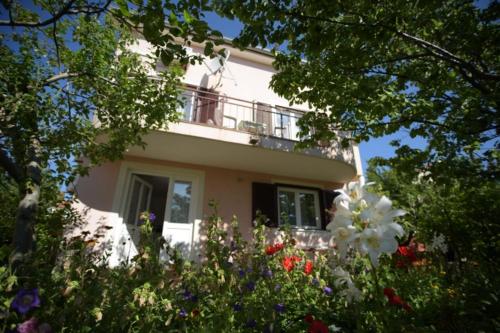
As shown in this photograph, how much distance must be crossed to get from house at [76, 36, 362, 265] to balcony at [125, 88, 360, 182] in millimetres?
25

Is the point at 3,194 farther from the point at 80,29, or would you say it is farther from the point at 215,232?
the point at 215,232

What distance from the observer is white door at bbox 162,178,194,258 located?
6.37 meters

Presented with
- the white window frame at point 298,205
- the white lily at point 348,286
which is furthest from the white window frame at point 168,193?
the white lily at point 348,286

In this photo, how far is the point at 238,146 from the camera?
633 cm

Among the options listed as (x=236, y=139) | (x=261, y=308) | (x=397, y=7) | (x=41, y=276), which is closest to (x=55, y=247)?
Answer: (x=41, y=276)

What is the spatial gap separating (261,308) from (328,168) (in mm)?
5584

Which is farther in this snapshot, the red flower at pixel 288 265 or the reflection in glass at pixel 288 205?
the reflection in glass at pixel 288 205

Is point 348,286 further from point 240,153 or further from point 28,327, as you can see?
point 240,153

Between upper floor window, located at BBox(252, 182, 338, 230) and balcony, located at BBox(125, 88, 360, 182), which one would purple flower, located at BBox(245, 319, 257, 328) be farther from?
upper floor window, located at BBox(252, 182, 338, 230)

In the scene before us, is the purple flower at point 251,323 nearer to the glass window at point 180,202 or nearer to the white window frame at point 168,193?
the white window frame at point 168,193

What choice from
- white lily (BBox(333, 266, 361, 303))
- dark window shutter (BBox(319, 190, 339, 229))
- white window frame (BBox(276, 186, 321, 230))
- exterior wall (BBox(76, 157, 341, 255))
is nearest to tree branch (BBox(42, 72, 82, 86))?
exterior wall (BBox(76, 157, 341, 255))

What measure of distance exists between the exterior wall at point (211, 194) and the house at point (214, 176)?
0.9 inches

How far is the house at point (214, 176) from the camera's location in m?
6.16

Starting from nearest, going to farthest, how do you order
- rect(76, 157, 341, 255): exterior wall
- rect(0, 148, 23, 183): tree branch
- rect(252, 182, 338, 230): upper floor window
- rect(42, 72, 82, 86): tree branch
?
rect(0, 148, 23, 183): tree branch < rect(42, 72, 82, 86): tree branch < rect(76, 157, 341, 255): exterior wall < rect(252, 182, 338, 230): upper floor window
